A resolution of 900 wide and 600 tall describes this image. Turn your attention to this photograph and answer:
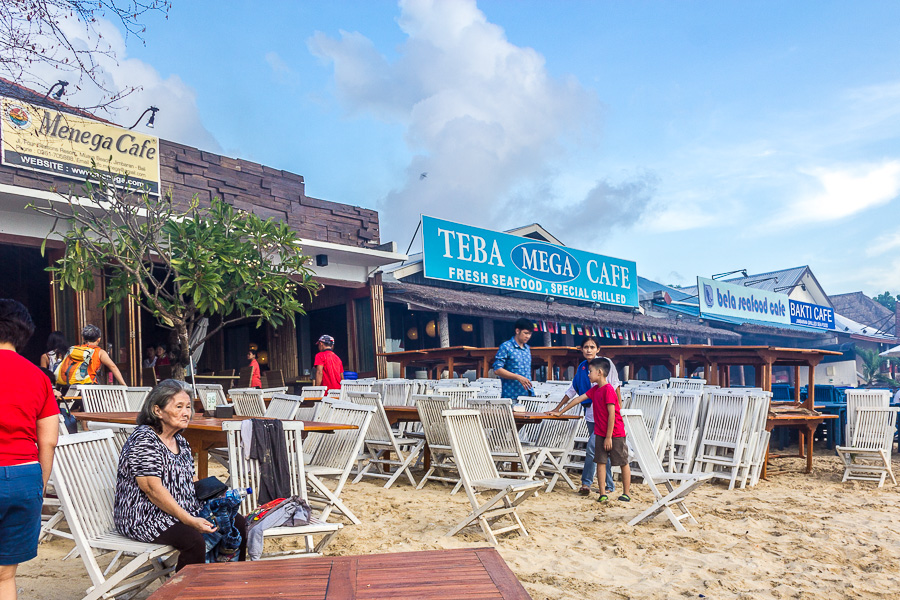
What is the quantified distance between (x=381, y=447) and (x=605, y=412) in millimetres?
2238

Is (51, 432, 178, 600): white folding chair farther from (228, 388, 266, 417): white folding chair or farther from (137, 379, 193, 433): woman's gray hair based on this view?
(228, 388, 266, 417): white folding chair

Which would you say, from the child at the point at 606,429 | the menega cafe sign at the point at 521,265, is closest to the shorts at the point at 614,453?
the child at the point at 606,429

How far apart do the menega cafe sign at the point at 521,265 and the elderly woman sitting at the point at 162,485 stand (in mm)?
10853

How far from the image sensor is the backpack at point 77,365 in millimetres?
6984

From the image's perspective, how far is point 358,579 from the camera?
2.01m

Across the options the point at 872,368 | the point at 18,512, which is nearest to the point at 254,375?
the point at 18,512

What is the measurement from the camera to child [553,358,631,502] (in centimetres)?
588

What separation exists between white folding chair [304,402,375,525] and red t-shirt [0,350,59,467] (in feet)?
7.24

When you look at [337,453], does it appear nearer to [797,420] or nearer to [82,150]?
[797,420]

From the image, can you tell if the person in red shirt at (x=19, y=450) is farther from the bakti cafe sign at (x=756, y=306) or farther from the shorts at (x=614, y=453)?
the bakti cafe sign at (x=756, y=306)

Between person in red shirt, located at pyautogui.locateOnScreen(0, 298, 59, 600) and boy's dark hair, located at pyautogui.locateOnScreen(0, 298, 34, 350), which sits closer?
person in red shirt, located at pyautogui.locateOnScreen(0, 298, 59, 600)

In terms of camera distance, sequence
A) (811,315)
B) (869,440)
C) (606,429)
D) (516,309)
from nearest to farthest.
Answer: (606,429) → (869,440) → (516,309) → (811,315)

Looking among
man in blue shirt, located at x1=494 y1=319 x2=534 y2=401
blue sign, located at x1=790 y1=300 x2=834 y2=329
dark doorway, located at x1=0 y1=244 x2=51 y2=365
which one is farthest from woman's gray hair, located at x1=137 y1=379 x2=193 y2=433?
blue sign, located at x1=790 y1=300 x2=834 y2=329

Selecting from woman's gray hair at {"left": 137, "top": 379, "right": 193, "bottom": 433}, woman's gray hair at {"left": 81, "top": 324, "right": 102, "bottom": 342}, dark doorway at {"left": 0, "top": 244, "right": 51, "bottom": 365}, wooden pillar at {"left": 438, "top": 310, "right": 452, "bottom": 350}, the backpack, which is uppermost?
dark doorway at {"left": 0, "top": 244, "right": 51, "bottom": 365}
